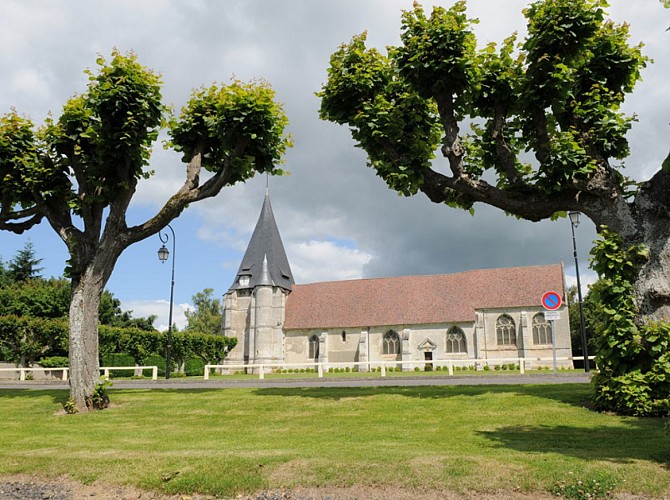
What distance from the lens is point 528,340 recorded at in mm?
43750

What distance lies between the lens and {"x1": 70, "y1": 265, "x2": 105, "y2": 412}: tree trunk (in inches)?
521

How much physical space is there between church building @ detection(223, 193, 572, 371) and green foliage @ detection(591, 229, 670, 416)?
31.9 m

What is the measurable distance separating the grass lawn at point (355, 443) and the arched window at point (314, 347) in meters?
37.6

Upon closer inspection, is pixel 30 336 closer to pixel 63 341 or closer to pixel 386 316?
pixel 63 341

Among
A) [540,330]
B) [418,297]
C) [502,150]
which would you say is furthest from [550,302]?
[418,297]

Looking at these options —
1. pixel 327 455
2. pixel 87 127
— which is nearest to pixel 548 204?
pixel 327 455

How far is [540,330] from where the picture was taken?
44.1 m

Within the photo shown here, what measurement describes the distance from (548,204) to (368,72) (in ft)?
18.1

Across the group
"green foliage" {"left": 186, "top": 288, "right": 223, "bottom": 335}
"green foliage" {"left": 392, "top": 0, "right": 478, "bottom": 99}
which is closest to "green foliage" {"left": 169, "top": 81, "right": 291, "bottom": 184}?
"green foliage" {"left": 392, "top": 0, "right": 478, "bottom": 99}

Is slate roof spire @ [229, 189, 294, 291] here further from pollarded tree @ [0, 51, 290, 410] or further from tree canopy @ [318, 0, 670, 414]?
tree canopy @ [318, 0, 670, 414]

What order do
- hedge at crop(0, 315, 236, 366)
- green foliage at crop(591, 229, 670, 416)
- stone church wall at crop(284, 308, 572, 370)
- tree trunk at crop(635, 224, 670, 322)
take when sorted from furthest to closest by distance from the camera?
stone church wall at crop(284, 308, 572, 370) < hedge at crop(0, 315, 236, 366) < tree trunk at crop(635, 224, 670, 322) < green foliage at crop(591, 229, 670, 416)

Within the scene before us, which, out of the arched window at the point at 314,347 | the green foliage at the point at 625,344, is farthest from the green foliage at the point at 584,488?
the arched window at the point at 314,347

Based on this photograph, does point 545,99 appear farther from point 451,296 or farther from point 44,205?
point 451,296

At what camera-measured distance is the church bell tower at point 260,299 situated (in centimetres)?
5238
